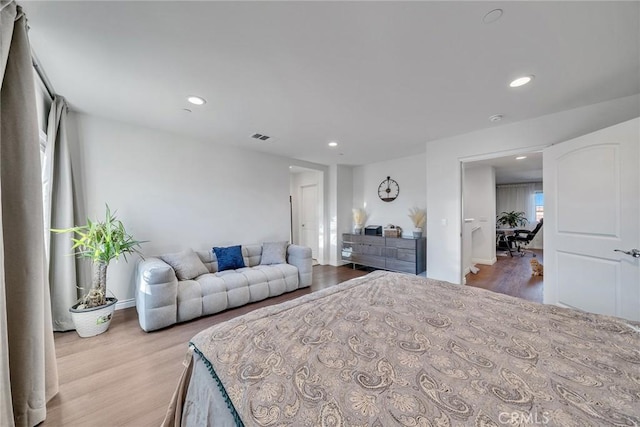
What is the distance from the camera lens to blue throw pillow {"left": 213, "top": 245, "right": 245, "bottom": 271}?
11.9ft

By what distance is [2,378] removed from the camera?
110 centimetres

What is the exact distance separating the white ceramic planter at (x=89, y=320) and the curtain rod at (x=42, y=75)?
2.24 metres

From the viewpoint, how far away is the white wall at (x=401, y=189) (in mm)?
5004

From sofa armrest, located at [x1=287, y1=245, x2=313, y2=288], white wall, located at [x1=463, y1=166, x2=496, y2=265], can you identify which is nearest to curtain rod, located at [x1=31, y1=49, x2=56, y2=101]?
sofa armrest, located at [x1=287, y1=245, x2=313, y2=288]


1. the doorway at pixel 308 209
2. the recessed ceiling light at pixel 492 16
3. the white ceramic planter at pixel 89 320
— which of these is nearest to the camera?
the recessed ceiling light at pixel 492 16

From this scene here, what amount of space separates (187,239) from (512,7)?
14.1 feet

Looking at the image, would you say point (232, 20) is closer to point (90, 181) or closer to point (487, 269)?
point (90, 181)

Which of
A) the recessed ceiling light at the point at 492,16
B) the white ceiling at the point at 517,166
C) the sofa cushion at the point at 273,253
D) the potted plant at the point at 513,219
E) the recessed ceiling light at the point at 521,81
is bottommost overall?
the sofa cushion at the point at 273,253

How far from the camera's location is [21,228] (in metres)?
1.36

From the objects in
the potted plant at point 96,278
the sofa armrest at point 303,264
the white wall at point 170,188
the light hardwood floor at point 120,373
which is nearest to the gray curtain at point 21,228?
the light hardwood floor at point 120,373

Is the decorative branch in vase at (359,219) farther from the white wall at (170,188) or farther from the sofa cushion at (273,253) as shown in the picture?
the sofa cushion at (273,253)

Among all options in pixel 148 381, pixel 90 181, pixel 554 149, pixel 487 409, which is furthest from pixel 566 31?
pixel 90 181

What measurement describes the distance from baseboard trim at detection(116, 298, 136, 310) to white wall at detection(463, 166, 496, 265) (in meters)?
6.87

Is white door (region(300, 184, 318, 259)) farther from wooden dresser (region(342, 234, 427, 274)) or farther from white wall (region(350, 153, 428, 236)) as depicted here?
white wall (region(350, 153, 428, 236))
